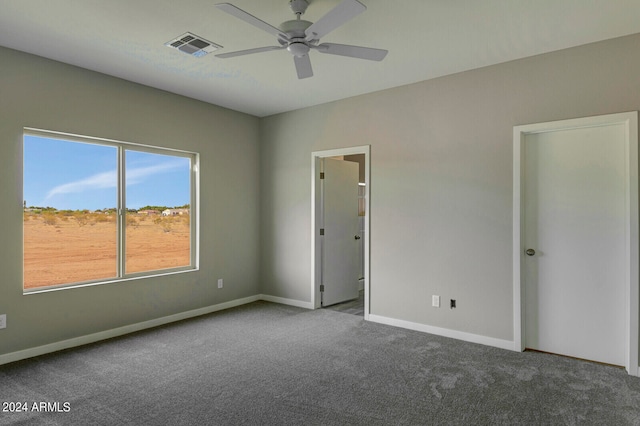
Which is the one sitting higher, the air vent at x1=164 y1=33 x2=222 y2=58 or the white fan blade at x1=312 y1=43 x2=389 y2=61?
the air vent at x1=164 y1=33 x2=222 y2=58

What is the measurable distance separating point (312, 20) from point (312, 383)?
8.83 feet

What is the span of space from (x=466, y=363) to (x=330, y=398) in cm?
131

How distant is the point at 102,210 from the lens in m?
4.02

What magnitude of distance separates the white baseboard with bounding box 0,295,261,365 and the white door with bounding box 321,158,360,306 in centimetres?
131

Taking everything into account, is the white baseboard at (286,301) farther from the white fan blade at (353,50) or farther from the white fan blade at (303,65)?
the white fan blade at (353,50)

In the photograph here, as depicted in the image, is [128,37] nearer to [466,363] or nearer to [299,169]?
[299,169]

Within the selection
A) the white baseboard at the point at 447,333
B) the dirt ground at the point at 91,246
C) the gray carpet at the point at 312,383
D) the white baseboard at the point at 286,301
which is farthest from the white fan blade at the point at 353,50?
the white baseboard at the point at 286,301

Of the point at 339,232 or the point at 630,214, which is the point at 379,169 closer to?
the point at 339,232

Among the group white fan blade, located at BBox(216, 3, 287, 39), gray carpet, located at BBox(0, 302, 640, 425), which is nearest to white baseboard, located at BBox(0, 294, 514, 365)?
gray carpet, located at BBox(0, 302, 640, 425)

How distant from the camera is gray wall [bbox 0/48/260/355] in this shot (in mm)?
3336

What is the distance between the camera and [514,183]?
3.59 m

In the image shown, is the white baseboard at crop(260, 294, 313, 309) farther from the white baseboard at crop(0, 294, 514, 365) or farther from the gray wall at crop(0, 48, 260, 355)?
the gray wall at crop(0, 48, 260, 355)

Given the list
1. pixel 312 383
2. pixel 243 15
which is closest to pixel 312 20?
pixel 243 15

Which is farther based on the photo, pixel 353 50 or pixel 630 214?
pixel 630 214
